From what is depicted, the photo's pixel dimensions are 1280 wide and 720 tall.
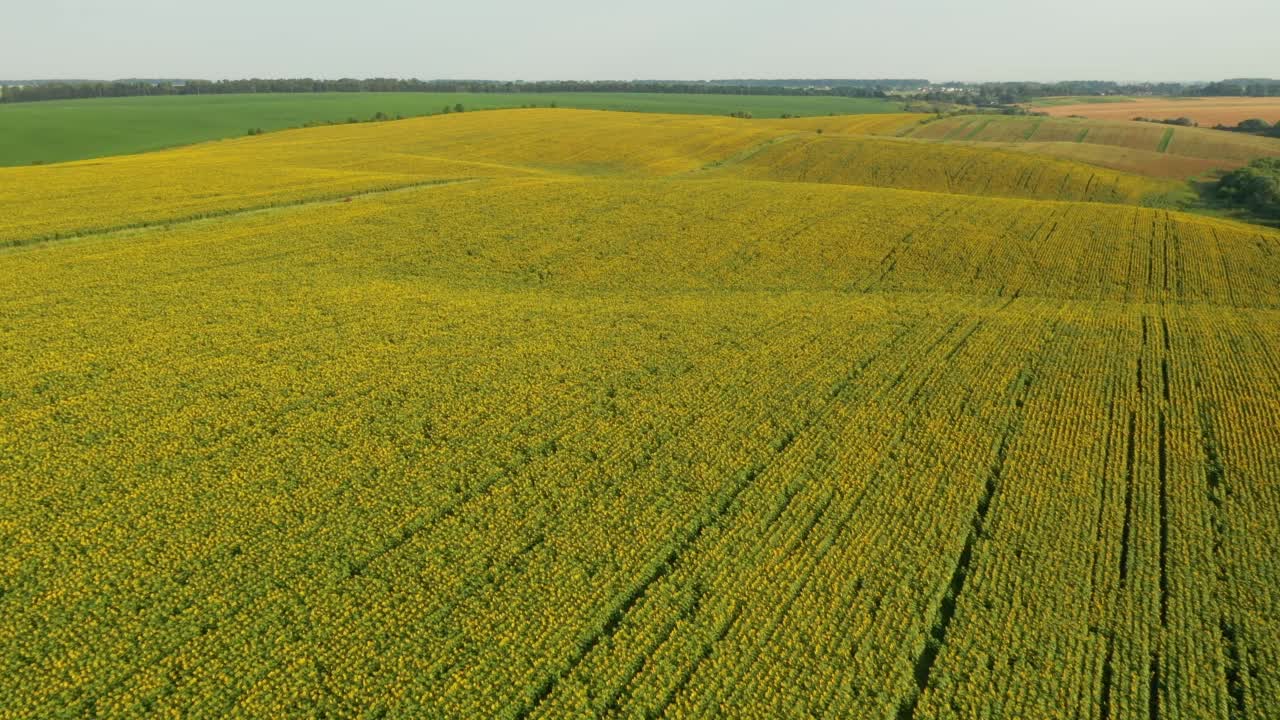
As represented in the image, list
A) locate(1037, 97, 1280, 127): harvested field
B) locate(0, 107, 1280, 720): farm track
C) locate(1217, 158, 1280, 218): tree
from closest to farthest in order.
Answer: locate(0, 107, 1280, 720): farm track, locate(1217, 158, 1280, 218): tree, locate(1037, 97, 1280, 127): harvested field

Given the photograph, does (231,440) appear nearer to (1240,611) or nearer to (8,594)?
(8,594)

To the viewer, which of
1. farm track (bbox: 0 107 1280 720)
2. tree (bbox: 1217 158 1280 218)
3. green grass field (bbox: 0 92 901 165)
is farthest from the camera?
green grass field (bbox: 0 92 901 165)

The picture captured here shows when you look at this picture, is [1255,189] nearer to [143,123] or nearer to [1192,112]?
[1192,112]

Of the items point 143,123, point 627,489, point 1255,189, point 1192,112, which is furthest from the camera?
point 1192,112

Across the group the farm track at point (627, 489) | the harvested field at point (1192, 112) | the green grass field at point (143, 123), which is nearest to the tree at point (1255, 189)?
the farm track at point (627, 489)

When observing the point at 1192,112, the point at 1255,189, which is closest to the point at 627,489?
the point at 1255,189

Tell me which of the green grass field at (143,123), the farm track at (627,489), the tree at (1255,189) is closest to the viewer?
the farm track at (627,489)

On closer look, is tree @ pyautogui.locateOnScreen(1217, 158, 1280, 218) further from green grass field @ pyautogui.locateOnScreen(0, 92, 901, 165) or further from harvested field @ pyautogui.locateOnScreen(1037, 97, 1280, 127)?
green grass field @ pyautogui.locateOnScreen(0, 92, 901, 165)

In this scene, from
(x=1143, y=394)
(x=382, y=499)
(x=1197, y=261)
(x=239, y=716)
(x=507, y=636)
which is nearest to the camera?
(x=239, y=716)

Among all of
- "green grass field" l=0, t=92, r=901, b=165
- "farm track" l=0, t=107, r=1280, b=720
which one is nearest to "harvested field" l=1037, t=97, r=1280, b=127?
"green grass field" l=0, t=92, r=901, b=165

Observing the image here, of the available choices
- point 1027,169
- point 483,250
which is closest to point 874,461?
point 483,250

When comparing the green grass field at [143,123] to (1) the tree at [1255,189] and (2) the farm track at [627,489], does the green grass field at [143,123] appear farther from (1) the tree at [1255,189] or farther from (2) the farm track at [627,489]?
(1) the tree at [1255,189]
